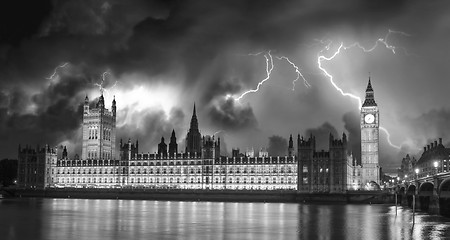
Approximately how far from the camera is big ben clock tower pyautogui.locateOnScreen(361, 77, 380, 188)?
188875 mm

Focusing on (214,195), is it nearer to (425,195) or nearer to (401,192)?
(401,192)

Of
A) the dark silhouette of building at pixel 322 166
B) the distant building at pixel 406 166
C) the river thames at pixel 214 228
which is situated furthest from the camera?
the distant building at pixel 406 166

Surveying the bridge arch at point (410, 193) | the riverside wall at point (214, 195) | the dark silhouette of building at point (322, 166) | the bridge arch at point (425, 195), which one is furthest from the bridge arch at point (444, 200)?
the dark silhouette of building at point (322, 166)

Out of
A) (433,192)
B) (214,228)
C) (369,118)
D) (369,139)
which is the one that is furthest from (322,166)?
(214,228)

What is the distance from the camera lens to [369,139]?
192 m

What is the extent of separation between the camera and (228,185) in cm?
18462

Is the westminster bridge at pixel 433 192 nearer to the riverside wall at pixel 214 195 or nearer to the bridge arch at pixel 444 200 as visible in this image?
the bridge arch at pixel 444 200

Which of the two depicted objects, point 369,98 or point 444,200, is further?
point 369,98

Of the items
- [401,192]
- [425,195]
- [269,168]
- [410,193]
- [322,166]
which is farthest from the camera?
[269,168]

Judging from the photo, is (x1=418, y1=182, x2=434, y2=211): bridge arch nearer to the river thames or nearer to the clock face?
the river thames

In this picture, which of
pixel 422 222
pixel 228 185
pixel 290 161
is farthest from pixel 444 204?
pixel 228 185

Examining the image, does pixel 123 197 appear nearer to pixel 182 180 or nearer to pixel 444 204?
pixel 182 180

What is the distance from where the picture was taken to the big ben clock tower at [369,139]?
620 ft

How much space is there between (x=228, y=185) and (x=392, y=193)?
165 feet
